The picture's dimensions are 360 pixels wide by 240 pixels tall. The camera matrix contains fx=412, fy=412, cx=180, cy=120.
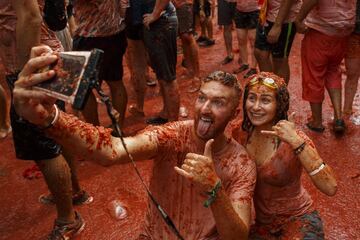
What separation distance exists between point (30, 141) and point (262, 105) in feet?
5.12

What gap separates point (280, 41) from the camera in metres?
4.83

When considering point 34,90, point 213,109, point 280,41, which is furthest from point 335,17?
point 34,90

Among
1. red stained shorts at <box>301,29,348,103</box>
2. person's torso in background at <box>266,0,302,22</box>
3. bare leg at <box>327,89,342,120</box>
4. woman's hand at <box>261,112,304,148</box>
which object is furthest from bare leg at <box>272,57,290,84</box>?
woman's hand at <box>261,112,304,148</box>

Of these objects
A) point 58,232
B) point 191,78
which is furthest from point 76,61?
point 191,78

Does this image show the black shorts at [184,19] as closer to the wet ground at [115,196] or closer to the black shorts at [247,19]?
the black shorts at [247,19]

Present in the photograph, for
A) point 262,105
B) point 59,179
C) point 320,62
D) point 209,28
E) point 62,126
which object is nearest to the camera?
point 62,126

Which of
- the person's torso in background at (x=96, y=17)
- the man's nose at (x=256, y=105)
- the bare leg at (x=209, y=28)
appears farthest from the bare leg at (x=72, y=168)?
the bare leg at (x=209, y=28)

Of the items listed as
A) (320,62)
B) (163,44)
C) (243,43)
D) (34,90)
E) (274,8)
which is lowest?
(243,43)

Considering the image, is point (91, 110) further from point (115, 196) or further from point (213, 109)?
point (213, 109)

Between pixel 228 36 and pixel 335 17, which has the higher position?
pixel 335 17

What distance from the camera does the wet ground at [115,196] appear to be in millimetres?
3385

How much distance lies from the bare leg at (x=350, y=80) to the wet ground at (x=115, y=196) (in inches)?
9.5

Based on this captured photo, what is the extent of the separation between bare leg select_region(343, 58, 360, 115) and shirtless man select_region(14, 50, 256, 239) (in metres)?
2.73

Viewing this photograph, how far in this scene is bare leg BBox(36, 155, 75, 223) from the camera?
2.92 m
